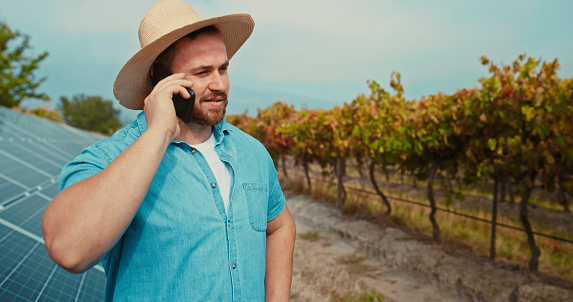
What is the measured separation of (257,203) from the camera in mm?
1543

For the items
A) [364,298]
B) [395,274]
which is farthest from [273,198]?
[395,274]

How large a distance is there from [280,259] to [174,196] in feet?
2.11

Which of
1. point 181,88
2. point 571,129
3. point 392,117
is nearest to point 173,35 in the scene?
point 181,88

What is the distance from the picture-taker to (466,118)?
631 cm

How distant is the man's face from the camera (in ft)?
4.81

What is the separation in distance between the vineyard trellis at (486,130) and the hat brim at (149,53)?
4824 mm

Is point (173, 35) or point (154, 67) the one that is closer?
point (173, 35)

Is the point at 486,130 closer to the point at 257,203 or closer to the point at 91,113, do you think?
the point at 257,203

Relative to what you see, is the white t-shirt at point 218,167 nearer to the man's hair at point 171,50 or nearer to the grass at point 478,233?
the man's hair at point 171,50

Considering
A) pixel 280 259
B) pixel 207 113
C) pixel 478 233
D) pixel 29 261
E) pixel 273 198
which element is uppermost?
pixel 207 113

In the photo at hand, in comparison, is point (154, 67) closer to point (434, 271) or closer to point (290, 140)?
point (434, 271)

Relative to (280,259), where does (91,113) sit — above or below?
above

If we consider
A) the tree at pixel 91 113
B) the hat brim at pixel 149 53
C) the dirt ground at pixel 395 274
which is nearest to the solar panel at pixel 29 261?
the hat brim at pixel 149 53

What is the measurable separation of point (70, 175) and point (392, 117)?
303 inches
